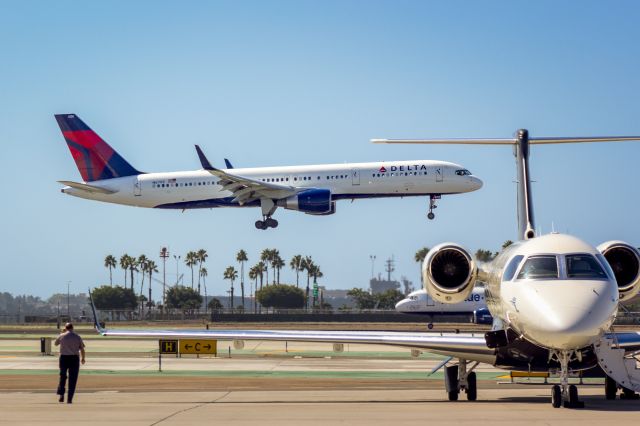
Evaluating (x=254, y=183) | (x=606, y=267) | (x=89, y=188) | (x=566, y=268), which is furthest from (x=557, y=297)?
(x=89, y=188)

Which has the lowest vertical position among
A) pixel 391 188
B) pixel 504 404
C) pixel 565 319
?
pixel 504 404

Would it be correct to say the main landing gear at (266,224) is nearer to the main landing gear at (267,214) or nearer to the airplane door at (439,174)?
the main landing gear at (267,214)

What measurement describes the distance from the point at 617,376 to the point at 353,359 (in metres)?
16.2

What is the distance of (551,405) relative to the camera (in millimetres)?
13844

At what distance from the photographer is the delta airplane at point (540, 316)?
12.4 meters

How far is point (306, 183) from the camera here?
53188 mm

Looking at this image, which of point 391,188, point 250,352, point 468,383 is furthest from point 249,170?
point 468,383

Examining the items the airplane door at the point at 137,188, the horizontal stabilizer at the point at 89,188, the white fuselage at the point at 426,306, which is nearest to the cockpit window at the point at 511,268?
the airplane door at the point at 137,188

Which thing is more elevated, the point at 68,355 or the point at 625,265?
the point at 625,265

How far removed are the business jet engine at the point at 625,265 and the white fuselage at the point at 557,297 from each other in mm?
1588

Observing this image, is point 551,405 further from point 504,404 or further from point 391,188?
point 391,188

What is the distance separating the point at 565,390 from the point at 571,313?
1436 mm

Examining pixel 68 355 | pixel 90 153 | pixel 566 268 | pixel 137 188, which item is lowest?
pixel 68 355

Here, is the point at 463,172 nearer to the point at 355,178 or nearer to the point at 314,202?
the point at 355,178
